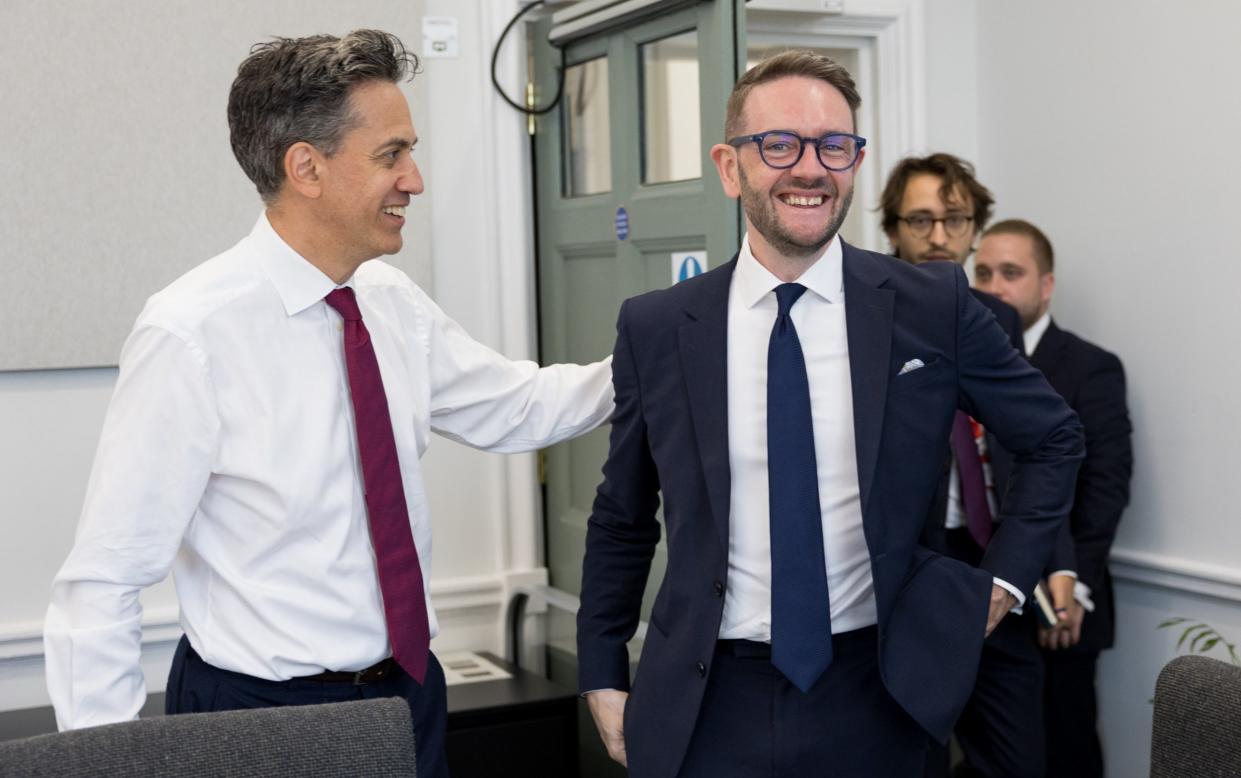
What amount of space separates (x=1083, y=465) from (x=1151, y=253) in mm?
558

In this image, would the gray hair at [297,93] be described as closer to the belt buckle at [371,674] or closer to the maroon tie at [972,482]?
the belt buckle at [371,674]

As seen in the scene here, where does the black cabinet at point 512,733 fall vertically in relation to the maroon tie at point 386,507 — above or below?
below

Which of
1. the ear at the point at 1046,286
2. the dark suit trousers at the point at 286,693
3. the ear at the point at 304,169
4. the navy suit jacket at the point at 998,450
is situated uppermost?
the ear at the point at 304,169

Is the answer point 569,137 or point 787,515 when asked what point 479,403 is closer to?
point 787,515

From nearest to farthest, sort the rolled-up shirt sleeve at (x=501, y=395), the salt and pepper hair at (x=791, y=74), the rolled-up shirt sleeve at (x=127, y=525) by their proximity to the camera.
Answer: the rolled-up shirt sleeve at (x=127, y=525) < the salt and pepper hair at (x=791, y=74) < the rolled-up shirt sleeve at (x=501, y=395)

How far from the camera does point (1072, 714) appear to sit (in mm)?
3473

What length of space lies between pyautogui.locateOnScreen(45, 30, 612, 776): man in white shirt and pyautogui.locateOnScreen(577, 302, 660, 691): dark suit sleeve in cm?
24

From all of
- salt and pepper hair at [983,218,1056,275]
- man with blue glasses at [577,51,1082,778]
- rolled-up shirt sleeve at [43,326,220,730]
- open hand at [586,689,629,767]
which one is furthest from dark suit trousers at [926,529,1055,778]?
rolled-up shirt sleeve at [43,326,220,730]

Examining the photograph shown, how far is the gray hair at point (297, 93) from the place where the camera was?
6.23 feet

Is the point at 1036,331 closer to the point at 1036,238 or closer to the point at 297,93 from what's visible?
the point at 1036,238

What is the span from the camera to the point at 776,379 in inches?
70.8

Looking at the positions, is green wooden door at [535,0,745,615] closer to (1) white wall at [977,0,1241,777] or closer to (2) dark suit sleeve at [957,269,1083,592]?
(2) dark suit sleeve at [957,269,1083,592]

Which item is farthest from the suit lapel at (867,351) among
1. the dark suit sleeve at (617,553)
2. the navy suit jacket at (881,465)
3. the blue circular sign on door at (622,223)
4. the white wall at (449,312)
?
the white wall at (449,312)

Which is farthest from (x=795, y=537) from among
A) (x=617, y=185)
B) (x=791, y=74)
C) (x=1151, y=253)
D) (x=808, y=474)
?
(x=1151, y=253)
